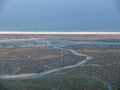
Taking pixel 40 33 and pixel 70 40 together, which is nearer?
pixel 70 40

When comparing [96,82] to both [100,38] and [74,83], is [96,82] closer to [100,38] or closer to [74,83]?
[74,83]

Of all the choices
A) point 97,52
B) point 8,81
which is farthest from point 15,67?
point 97,52

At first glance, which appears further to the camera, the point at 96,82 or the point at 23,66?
the point at 23,66

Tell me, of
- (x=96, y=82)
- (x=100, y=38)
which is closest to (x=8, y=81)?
(x=96, y=82)

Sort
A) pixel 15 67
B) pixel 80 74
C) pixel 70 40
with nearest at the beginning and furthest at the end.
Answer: pixel 80 74, pixel 15 67, pixel 70 40

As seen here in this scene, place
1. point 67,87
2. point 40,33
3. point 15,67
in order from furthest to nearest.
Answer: point 40,33, point 15,67, point 67,87

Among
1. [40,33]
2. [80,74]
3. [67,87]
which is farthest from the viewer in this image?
[40,33]

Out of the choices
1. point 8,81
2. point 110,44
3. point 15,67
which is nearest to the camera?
point 8,81

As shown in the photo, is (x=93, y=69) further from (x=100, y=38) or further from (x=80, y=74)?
(x=100, y=38)
